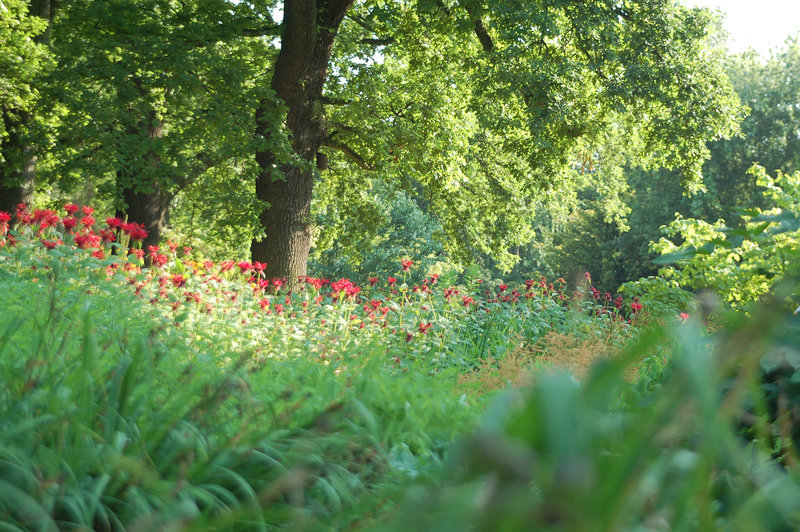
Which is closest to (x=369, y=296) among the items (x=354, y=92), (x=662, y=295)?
(x=662, y=295)

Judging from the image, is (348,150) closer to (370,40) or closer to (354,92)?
(354,92)

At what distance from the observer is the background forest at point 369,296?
61 cm

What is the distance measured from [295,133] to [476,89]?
2.97m

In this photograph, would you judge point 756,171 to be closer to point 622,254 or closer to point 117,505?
point 117,505

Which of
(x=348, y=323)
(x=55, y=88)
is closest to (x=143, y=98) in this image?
(x=55, y=88)

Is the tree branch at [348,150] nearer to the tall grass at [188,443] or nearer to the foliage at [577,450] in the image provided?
the tall grass at [188,443]

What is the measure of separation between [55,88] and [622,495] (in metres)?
11.0

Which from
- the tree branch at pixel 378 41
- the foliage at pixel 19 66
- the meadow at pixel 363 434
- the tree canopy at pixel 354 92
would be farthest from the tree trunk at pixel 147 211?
the meadow at pixel 363 434

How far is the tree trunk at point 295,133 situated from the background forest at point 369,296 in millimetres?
45

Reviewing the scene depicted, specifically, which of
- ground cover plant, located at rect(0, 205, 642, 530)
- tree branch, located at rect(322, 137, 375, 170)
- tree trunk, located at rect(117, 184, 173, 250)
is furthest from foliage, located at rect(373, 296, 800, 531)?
tree trunk, located at rect(117, 184, 173, 250)

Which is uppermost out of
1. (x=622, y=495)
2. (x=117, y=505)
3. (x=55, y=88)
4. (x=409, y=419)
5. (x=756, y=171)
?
(x=756, y=171)

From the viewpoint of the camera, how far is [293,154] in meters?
10.5

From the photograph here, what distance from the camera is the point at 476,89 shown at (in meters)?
11.3

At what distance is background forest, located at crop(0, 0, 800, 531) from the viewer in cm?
61
